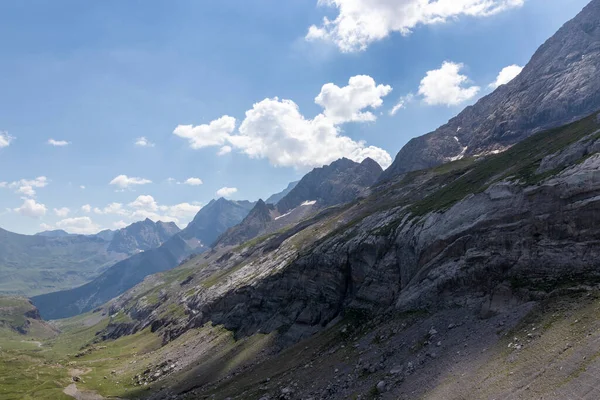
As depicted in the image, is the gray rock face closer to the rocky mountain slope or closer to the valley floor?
the rocky mountain slope

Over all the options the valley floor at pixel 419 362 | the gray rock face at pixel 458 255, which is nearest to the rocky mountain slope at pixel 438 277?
the gray rock face at pixel 458 255

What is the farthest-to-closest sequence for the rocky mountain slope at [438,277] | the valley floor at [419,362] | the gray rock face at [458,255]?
the gray rock face at [458,255], the rocky mountain slope at [438,277], the valley floor at [419,362]

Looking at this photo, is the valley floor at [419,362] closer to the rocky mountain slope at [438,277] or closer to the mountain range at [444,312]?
the mountain range at [444,312]

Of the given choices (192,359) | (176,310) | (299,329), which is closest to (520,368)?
(299,329)

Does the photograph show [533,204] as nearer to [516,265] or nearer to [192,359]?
[516,265]

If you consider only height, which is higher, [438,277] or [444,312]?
[438,277]

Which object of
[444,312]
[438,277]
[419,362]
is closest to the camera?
[419,362]

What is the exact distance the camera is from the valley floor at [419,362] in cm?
3406

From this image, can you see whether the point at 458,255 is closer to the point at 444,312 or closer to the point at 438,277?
the point at 438,277

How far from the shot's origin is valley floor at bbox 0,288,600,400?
1341 inches

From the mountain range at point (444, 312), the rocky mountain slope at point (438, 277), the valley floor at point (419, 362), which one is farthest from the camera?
the rocky mountain slope at point (438, 277)

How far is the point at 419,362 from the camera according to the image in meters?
46.0

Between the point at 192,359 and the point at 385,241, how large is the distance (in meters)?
66.3

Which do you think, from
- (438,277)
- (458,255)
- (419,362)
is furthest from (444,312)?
(458,255)
